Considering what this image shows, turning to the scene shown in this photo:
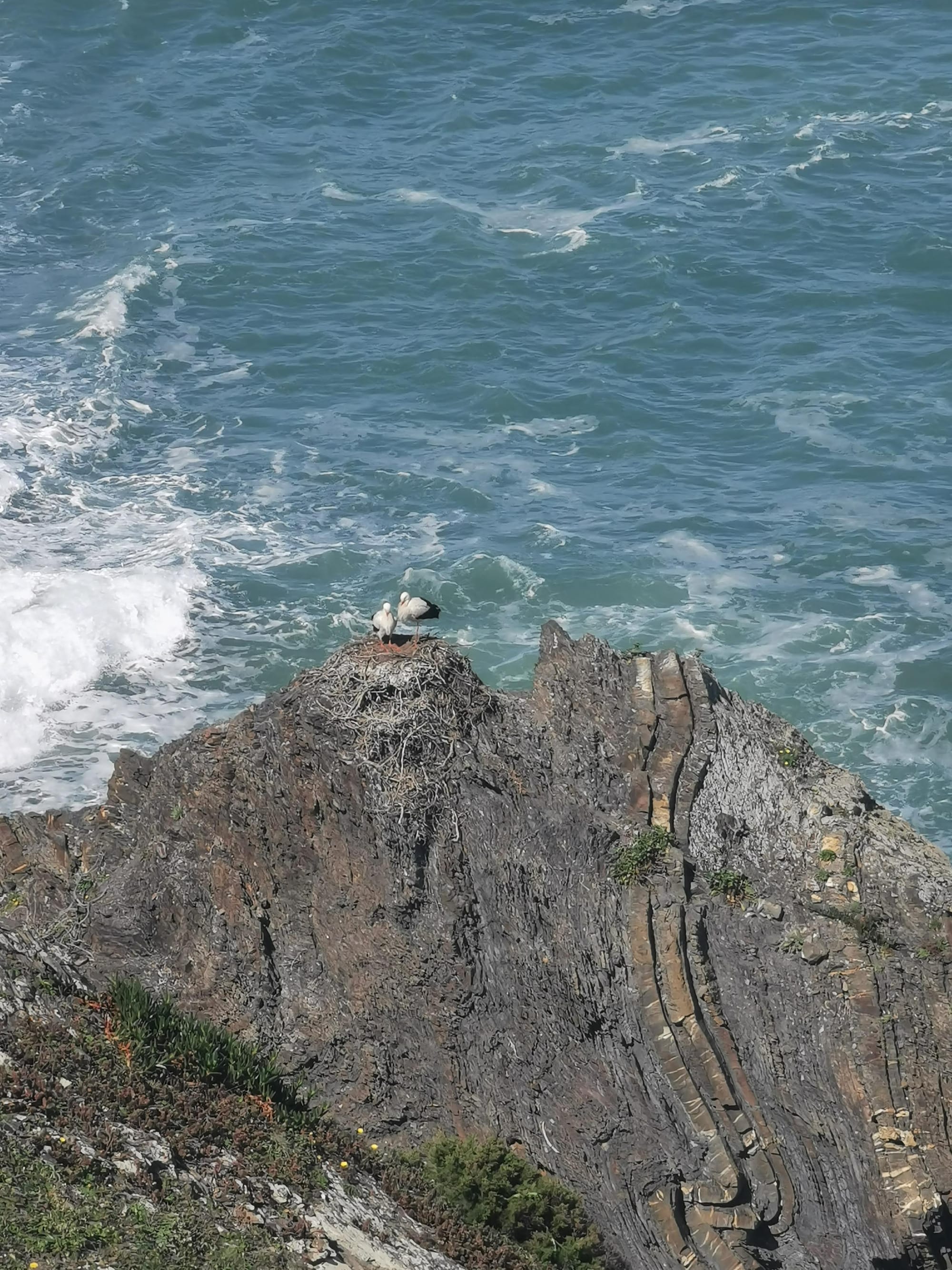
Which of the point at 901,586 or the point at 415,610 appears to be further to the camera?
the point at 901,586

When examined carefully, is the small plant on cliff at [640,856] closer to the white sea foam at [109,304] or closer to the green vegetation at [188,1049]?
the green vegetation at [188,1049]

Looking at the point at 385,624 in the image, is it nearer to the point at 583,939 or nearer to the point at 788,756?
the point at 583,939

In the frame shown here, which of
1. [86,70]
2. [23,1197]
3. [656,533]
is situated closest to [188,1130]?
[23,1197]

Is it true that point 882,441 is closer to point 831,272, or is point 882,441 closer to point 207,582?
point 831,272

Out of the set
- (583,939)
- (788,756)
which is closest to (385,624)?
(583,939)

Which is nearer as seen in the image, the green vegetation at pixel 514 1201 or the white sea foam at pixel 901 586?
the green vegetation at pixel 514 1201

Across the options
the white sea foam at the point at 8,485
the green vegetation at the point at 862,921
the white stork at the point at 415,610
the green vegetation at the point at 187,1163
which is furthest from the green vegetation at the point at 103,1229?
the white sea foam at the point at 8,485
